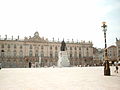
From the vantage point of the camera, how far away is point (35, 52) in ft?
290

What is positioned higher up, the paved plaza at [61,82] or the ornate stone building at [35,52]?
the ornate stone building at [35,52]

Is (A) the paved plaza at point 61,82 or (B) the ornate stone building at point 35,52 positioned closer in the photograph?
(A) the paved plaza at point 61,82

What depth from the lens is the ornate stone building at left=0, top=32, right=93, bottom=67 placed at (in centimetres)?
8378

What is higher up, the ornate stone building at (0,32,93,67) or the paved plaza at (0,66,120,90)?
the ornate stone building at (0,32,93,67)

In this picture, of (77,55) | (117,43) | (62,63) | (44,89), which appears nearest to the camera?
(44,89)

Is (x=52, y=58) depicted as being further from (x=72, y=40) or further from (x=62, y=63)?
(x=62, y=63)

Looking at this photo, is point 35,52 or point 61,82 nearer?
point 61,82

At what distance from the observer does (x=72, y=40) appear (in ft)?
327

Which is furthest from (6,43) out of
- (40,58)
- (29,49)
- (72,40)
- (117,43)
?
(117,43)

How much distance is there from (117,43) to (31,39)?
143 feet

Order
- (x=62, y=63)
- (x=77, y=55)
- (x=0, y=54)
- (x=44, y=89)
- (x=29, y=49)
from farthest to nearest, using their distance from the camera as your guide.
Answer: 1. (x=77, y=55)
2. (x=29, y=49)
3. (x=0, y=54)
4. (x=62, y=63)
5. (x=44, y=89)

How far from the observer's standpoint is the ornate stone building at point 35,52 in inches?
3298

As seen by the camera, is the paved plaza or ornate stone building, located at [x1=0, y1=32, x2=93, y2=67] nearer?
the paved plaza

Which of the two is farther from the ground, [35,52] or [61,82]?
[35,52]
